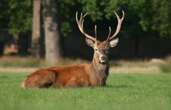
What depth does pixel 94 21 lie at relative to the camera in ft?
162

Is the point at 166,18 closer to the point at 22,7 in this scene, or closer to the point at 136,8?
Answer: the point at 136,8

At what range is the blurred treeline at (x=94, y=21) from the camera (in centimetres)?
4478

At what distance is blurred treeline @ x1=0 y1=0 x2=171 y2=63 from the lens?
147ft

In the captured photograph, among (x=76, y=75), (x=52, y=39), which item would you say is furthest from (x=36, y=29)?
(x=76, y=75)

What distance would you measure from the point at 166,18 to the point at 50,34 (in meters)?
10.2

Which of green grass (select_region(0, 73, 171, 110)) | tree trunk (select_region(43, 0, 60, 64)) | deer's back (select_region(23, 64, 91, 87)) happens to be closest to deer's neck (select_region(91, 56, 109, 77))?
deer's back (select_region(23, 64, 91, 87))

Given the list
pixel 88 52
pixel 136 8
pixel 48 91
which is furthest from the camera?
pixel 88 52

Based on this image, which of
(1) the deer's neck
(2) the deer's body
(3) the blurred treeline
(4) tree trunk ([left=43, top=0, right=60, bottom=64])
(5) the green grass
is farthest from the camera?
(3) the blurred treeline

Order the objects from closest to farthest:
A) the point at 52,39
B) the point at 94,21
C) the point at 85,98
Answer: the point at 85,98, the point at 52,39, the point at 94,21

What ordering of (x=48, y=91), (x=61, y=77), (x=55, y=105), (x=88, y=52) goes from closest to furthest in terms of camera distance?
(x=55, y=105) < (x=48, y=91) < (x=61, y=77) < (x=88, y=52)

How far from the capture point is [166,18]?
47344 millimetres

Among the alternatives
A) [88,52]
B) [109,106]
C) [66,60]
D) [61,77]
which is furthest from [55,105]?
[88,52]

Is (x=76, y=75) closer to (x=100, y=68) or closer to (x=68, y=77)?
(x=68, y=77)

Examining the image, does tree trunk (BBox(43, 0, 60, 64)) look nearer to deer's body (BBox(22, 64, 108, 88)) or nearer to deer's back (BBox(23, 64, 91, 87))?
deer's body (BBox(22, 64, 108, 88))
